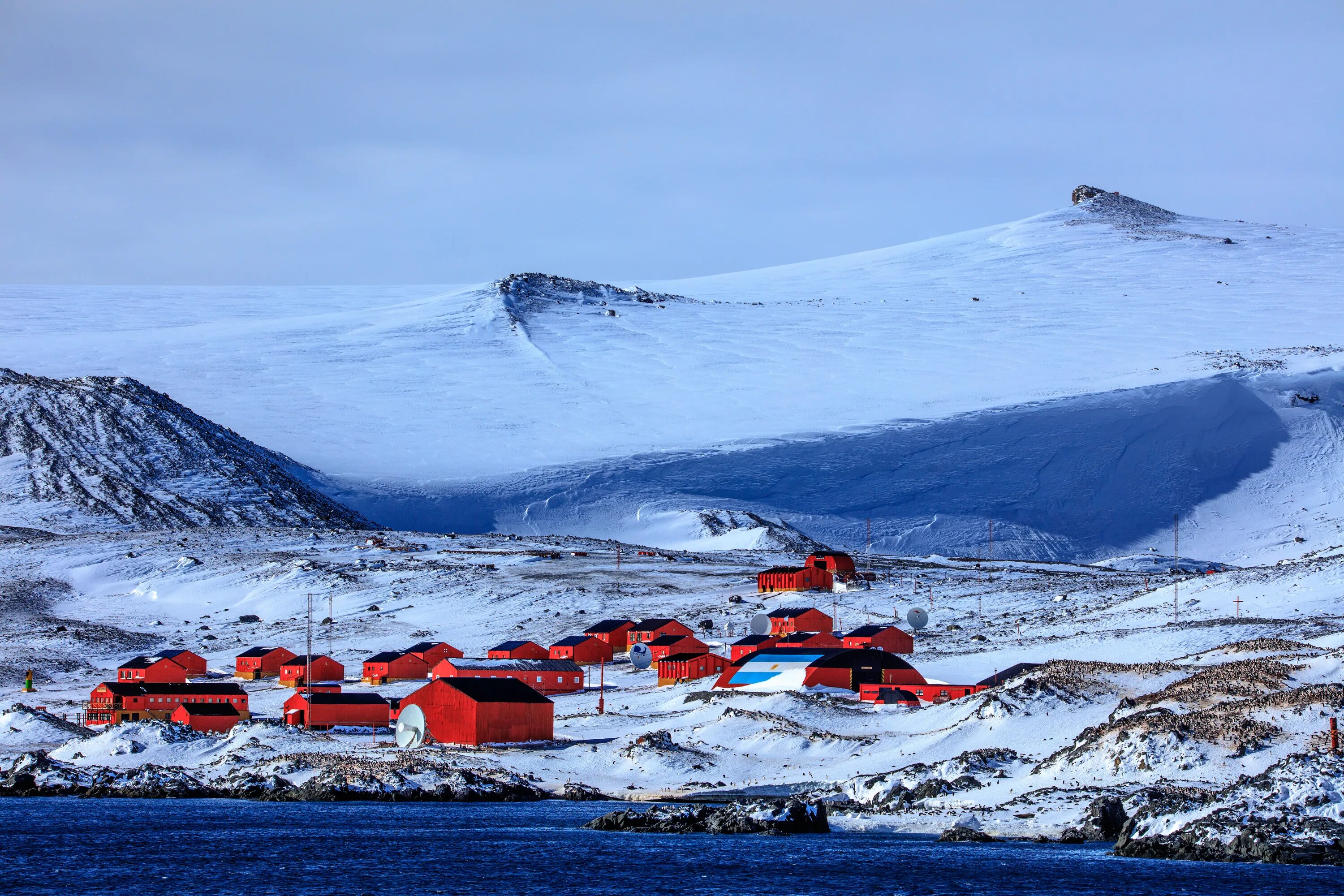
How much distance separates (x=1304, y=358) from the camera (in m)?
134

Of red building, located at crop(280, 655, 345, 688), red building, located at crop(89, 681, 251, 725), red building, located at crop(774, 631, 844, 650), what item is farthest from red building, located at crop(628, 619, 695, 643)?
red building, located at crop(89, 681, 251, 725)

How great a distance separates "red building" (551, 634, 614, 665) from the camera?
6825 cm

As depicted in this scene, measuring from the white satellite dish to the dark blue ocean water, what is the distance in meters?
7.56

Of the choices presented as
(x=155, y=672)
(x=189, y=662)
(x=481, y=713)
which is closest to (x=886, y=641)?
(x=481, y=713)

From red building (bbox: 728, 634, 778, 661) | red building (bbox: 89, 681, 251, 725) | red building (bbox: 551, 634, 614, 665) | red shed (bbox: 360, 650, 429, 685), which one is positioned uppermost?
red building (bbox: 728, 634, 778, 661)

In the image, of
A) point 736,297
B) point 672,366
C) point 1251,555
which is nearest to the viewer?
point 1251,555

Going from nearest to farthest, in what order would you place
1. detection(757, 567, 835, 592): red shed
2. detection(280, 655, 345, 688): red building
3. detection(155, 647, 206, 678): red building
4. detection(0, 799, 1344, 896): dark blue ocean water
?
detection(0, 799, 1344, 896): dark blue ocean water, detection(280, 655, 345, 688): red building, detection(155, 647, 206, 678): red building, detection(757, 567, 835, 592): red shed

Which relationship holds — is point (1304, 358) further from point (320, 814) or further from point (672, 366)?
point (320, 814)

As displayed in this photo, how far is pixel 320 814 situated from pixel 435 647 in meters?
24.4

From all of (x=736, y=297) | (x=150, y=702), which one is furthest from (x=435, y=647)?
(x=736, y=297)

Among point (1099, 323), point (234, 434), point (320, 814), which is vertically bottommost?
point (320, 814)

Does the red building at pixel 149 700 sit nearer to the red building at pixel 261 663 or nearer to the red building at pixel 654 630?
the red building at pixel 261 663

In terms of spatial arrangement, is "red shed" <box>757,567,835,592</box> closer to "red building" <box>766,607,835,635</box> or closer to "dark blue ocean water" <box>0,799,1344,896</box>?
"red building" <box>766,607,835,635</box>

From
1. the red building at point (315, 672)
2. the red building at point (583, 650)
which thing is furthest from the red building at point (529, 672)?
the red building at point (315, 672)
